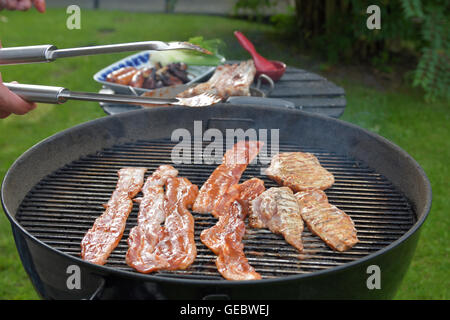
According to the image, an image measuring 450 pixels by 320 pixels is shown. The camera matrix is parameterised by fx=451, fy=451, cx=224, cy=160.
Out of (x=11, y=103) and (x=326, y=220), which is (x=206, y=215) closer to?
(x=326, y=220)

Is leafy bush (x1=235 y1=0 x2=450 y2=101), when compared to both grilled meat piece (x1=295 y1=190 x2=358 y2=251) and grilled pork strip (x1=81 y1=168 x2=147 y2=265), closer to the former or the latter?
grilled meat piece (x1=295 y1=190 x2=358 y2=251)

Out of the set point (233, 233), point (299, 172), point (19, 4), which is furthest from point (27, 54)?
point (299, 172)

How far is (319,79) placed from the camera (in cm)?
379

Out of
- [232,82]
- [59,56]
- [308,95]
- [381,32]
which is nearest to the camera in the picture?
[59,56]

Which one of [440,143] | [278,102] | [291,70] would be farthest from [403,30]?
[278,102]

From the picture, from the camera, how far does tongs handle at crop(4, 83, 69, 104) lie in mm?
2004

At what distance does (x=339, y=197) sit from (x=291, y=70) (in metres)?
1.90

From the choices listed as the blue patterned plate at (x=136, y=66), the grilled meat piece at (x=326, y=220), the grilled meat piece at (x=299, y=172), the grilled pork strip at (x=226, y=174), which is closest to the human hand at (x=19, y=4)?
the blue patterned plate at (x=136, y=66)

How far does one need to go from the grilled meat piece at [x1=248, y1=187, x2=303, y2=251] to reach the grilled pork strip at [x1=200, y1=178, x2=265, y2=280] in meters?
0.07

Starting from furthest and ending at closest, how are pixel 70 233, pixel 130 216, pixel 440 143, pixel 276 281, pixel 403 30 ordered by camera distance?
pixel 403 30 → pixel 440 143 → pixel 130 216 → pixel 70 233 → pixel 276 281

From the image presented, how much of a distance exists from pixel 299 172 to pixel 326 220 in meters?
0.48

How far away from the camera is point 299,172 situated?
2.61 metres

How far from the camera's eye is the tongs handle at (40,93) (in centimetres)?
200
